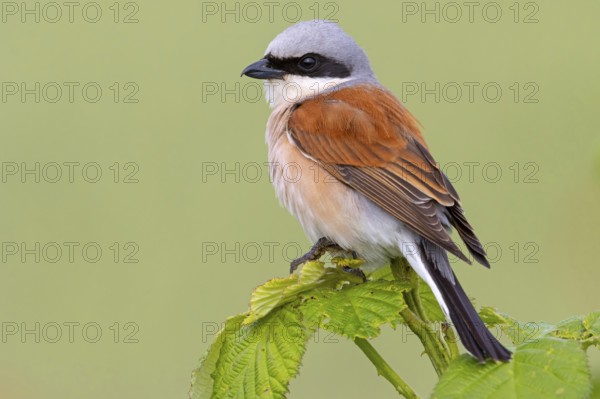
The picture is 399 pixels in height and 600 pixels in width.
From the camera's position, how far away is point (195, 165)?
5.64m

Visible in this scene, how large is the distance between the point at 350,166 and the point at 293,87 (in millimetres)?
675

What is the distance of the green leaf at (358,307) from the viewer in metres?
1.91

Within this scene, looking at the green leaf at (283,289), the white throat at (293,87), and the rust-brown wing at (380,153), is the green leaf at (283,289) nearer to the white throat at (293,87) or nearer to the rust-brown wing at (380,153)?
the rust-brown wing at (380,153)

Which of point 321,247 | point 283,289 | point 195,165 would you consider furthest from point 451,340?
point 195,165

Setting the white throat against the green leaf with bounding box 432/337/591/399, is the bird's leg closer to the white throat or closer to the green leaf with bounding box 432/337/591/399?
the white throat

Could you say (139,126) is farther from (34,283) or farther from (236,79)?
(34,283)

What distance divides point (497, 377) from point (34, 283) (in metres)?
4.24

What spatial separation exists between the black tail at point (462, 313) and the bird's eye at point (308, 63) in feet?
3.90

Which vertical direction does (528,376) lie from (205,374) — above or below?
above

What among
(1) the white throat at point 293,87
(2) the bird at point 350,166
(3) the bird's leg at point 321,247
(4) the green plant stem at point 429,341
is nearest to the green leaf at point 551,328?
(4) the green plant stem at point 429,341

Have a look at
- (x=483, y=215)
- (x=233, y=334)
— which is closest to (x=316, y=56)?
(x=233, y=334)

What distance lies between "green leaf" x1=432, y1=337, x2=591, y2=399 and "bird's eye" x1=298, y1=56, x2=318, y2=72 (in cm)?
213

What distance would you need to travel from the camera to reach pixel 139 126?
6078 millimetres

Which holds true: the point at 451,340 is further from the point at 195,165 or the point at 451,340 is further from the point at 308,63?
the point at 195,165
